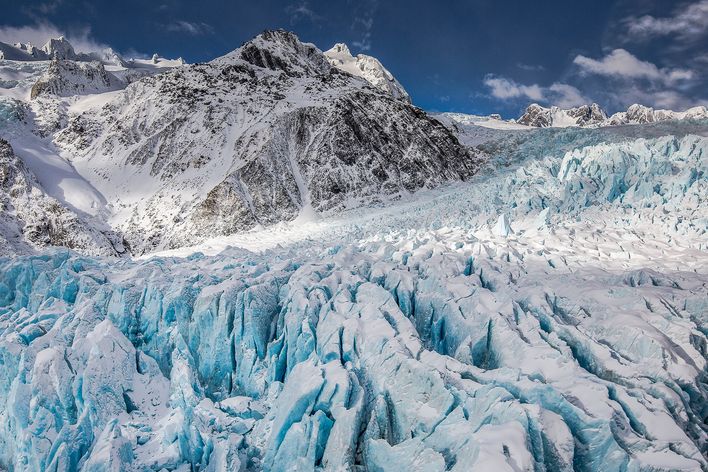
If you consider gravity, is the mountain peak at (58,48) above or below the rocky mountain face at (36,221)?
above

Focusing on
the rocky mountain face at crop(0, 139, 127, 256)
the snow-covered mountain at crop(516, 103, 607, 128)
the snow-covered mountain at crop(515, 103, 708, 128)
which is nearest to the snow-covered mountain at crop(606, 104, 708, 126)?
the snow-covered mountain at crop(515, 103, 708, 128)

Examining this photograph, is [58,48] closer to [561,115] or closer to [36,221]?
[36,221]

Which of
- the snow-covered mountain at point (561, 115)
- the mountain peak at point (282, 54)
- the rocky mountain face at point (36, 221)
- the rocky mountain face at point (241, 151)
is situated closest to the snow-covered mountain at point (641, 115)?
the snow-covered mountain at point (561, 115)

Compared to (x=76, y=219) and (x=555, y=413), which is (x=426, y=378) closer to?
(x=555, y=413)

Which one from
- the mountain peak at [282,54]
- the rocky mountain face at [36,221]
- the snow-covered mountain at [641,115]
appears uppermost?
the mountain peak at [282,54]

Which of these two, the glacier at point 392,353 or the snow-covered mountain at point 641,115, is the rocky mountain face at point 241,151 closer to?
the glacier at point 392,353

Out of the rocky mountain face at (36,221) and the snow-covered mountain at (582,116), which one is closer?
the rocky mountain face at (36,221)

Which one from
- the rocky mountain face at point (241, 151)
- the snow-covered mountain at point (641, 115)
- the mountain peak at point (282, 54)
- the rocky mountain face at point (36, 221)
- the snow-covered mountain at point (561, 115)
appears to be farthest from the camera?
the snow-covered mountain at point (561, 115)
